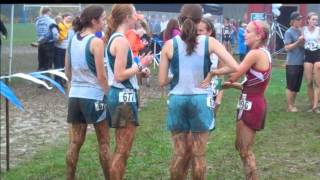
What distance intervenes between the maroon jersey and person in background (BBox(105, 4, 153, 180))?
102 cm

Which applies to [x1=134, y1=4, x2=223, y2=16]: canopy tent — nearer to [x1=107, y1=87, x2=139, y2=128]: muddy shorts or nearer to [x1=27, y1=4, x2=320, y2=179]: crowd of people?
[x1=27, y1=4, x2=320, y2=179]: crowd of people

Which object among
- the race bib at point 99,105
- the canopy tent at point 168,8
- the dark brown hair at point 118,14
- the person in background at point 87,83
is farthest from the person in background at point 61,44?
the dark brown hair at point 118,14

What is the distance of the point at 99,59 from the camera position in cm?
521

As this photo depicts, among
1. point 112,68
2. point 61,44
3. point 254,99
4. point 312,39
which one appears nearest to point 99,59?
point 112,68

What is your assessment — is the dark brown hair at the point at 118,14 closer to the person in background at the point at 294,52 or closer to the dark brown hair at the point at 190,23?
the dark brown hair at the point at 190,23

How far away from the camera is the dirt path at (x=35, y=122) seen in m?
7.77

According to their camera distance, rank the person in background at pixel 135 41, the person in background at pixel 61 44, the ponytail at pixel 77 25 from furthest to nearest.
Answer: the person in background at pixel 61 44, the person in background at pixel 135 41, the ponytail at pixel 77 25

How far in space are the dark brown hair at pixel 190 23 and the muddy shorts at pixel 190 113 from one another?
1.34ft

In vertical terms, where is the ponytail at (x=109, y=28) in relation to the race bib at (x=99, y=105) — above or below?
above

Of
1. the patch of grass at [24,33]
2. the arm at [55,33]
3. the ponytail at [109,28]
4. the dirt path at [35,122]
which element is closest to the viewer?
the ponytail at [109,28]

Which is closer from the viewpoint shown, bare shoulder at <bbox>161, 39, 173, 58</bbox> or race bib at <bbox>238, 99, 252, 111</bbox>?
bare shoulder at <bbox>161, 39, 173, 58</bbox>

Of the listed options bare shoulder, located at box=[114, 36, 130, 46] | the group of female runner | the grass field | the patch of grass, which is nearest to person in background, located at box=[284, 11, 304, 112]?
the grass field

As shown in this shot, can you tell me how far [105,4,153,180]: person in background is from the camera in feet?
16.5

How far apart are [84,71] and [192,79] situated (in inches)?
41.4
